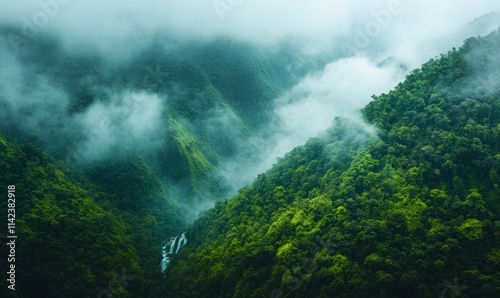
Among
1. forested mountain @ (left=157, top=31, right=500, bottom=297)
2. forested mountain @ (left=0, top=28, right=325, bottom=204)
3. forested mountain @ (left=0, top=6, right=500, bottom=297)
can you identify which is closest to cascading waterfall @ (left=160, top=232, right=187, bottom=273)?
forested mountain @ (left=0, top=6, right=500, bottom=297)

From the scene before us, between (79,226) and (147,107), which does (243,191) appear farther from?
(147,107)

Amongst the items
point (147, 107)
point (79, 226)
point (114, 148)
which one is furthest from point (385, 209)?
point (147, 107)

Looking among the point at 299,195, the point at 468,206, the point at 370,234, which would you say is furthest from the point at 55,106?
Result: the point at 468,206

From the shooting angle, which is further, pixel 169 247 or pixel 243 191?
pixel 169 247

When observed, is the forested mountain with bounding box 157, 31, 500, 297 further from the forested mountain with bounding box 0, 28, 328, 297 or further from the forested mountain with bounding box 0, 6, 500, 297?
the forested mountain with bounding box 0, 28, 328, 297

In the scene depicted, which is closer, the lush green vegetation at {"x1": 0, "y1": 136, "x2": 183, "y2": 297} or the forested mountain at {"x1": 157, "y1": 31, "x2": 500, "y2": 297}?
the forested mountain at {"x1": 157, "y1": 31, "x2": 500, "y2": 297}

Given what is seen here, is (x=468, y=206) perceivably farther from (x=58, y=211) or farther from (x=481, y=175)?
(x=58, y=211)
